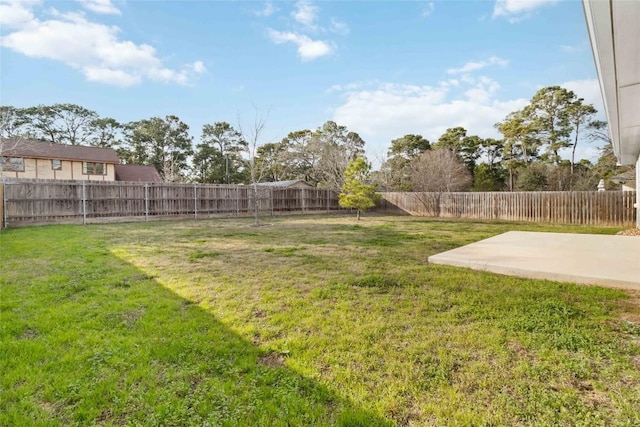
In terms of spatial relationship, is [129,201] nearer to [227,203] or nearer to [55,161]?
[227,203]

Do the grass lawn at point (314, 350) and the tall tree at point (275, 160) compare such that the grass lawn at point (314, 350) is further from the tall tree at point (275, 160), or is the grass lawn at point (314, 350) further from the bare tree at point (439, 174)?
the tall tree at point (275, 160)

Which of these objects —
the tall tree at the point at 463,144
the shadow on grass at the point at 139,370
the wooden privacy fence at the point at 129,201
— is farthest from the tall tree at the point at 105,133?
the shadow on grass at the point at 139,370

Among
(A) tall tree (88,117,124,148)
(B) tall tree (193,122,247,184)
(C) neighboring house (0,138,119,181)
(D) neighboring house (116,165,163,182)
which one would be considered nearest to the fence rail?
(C) neighboring house (0,138,119,181)

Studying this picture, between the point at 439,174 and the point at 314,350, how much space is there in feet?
69.5

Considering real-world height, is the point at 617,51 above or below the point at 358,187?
above

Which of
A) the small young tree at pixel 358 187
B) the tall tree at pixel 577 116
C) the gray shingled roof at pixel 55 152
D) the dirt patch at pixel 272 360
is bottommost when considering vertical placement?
the dirt patch at pixel 272 360

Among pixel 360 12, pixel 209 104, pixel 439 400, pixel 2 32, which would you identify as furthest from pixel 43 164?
pixel 439 400

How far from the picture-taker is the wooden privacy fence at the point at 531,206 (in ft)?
36.8

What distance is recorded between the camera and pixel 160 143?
3028cm

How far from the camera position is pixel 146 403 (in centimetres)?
162

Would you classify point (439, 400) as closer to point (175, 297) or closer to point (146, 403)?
point (146, 403)

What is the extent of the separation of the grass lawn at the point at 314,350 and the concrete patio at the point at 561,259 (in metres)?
0.29

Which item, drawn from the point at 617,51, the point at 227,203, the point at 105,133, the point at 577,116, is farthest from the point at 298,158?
the point at 617,51

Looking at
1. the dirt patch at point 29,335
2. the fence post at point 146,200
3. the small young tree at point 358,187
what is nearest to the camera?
the dirt patch at point 29,335
